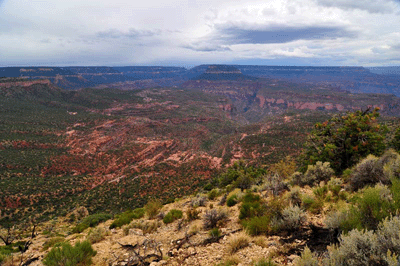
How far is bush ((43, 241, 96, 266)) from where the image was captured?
5688 millimetres

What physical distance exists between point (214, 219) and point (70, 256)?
4805 millimetres

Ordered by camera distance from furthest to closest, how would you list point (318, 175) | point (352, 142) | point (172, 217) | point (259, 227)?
point (352, 142)
point (318, 175)
point (172, 217)
point (259, 227)

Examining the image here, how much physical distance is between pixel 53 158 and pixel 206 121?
245 ft

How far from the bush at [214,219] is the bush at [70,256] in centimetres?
404

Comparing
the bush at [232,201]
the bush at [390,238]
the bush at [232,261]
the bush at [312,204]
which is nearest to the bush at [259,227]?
the bush at [232,261]

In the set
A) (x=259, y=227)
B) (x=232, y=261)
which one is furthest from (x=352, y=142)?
(x=232, y=261)

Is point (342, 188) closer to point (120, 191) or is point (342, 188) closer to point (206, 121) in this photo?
point (120, 191)

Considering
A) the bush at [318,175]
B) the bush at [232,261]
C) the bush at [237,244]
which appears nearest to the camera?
the bush at [232,261]

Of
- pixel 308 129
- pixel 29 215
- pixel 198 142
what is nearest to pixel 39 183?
pixel 29 215

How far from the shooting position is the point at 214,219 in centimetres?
760

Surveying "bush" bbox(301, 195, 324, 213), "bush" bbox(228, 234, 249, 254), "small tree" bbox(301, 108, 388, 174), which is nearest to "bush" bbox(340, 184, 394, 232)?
"bush" bbox(301, 195, 324, 213)

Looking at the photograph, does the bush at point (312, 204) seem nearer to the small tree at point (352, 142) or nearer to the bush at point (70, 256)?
the bush at point (70, 256)

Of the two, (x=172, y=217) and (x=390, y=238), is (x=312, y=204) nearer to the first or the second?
(x=390, y=238)

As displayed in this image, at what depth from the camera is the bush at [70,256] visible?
224 inches
